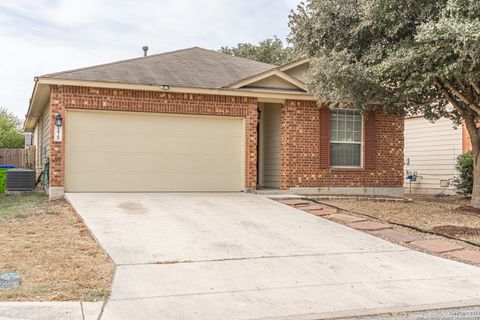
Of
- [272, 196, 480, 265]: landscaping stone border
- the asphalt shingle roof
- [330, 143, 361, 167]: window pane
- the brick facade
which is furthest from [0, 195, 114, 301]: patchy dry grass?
[330, 143, 361, 167]: window pane

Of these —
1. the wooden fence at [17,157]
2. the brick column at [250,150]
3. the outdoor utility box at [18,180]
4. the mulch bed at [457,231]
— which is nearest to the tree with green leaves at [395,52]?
the brick column at [250,150]

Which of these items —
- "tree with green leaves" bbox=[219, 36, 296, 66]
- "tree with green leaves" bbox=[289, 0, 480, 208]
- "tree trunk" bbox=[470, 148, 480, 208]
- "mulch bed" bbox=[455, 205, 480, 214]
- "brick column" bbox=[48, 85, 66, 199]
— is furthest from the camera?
"tree with green leaves" bbox=[219, 36, 296, 66]

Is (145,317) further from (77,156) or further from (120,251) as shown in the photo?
(77,156)

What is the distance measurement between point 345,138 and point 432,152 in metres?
6.43

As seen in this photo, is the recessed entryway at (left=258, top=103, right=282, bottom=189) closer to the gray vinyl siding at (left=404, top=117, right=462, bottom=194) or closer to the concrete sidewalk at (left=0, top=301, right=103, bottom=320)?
the gray vinyl siding at (left=404, top=117, right=462, bottom=194)

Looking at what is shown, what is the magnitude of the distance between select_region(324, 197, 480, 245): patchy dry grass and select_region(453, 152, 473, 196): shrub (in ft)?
9.78

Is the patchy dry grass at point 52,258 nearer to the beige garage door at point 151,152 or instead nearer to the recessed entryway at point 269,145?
the beige garage door at point 151,152

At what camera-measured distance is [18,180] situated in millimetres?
14711

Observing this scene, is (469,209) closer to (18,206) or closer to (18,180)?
(18,206)

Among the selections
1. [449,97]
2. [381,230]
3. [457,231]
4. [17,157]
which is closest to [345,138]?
[449,97]

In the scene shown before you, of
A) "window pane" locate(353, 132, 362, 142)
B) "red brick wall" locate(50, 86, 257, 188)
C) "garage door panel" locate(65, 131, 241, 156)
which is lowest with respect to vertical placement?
"garage door panel" locate(65, 131, 241, 156)

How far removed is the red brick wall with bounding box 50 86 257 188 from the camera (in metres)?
11.7

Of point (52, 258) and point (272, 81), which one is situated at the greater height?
point (272, 81)

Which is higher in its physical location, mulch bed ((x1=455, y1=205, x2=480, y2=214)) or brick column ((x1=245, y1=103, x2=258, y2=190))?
brick column ((x1=245, y1=103, x2=258, y2=190))
